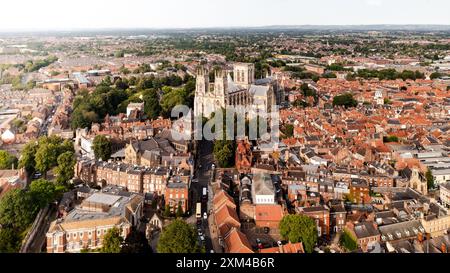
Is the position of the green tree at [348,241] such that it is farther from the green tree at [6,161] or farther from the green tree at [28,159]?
the green tree at [6,161]

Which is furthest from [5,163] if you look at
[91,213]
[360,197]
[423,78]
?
[423,78]

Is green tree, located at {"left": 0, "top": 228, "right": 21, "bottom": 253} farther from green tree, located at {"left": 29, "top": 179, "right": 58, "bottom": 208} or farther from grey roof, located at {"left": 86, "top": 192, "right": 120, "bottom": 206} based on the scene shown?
grey roof, located at {"left": 86, "top": 192, "right": 120, "bottom": 206}

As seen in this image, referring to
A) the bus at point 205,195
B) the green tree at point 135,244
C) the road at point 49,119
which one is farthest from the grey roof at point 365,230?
the road at point 49,119

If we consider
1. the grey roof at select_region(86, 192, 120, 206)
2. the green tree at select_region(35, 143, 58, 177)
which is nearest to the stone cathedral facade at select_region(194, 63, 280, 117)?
the green tree at select_region(35, 143, 58, 177)

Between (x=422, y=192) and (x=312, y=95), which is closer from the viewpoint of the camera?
Answer: (x=422, y=192)
